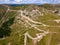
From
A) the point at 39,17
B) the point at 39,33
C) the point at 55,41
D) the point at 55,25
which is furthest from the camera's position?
the point at 39,17

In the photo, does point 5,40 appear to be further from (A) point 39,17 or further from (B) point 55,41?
(A) point 39,17

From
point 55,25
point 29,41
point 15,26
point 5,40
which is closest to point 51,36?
point 29,41

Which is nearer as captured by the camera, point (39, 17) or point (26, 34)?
point (26, 34)

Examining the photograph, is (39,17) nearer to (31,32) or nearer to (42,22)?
(42,22)

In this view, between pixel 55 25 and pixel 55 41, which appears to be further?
pixel 55 25

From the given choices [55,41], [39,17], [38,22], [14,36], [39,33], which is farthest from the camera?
[39,17]

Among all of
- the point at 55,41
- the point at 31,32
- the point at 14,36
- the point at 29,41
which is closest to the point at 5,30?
the point at 14,36

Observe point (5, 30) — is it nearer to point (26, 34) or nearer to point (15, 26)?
point (15, 26)

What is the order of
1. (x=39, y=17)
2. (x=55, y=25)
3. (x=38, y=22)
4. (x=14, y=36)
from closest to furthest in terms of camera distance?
1. (x=14, y=36)
2. (x=55, y=25)
3. (x=38, y=22)
4. (x=39, y=17)

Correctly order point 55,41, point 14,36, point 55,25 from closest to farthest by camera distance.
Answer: point 55,41, point 14,36, point 55,25
